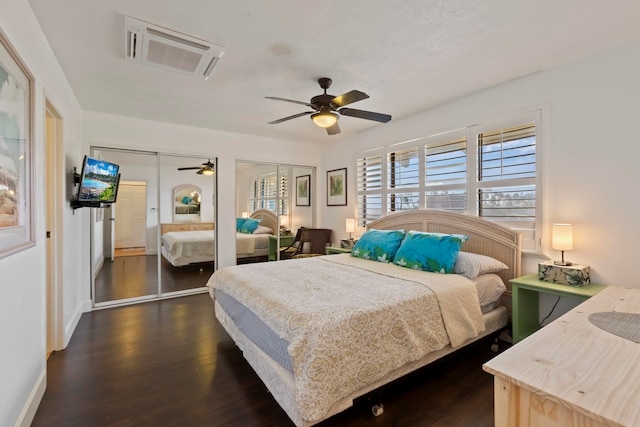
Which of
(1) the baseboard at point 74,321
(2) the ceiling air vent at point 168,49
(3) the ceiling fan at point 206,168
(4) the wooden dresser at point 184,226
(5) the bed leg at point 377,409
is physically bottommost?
(5) the bed leg at point 377,409

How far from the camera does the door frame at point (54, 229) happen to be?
8.59ft

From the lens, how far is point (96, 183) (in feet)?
10.6

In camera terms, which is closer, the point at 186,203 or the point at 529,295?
the point at 529,295

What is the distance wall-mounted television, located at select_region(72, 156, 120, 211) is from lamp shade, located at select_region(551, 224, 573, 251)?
4447 millimetres

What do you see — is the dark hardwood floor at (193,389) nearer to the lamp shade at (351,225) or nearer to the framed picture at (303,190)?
the lamp shade at (351,225)

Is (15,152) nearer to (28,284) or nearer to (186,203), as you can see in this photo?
(28,284)

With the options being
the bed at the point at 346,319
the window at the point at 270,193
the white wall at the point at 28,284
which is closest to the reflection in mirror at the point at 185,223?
the window at the point at 270,193

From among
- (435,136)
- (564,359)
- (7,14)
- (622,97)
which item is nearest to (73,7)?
(7,14)

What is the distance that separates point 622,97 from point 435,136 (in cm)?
167

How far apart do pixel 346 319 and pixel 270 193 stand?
3892 millimetres

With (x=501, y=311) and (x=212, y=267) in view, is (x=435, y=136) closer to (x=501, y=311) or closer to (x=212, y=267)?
(x=501, y=311)

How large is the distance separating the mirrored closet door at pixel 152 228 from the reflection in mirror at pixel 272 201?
1.66ft

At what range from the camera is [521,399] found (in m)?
0.95

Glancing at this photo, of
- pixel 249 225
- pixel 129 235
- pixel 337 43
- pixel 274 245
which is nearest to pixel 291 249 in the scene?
pixel 274 245
